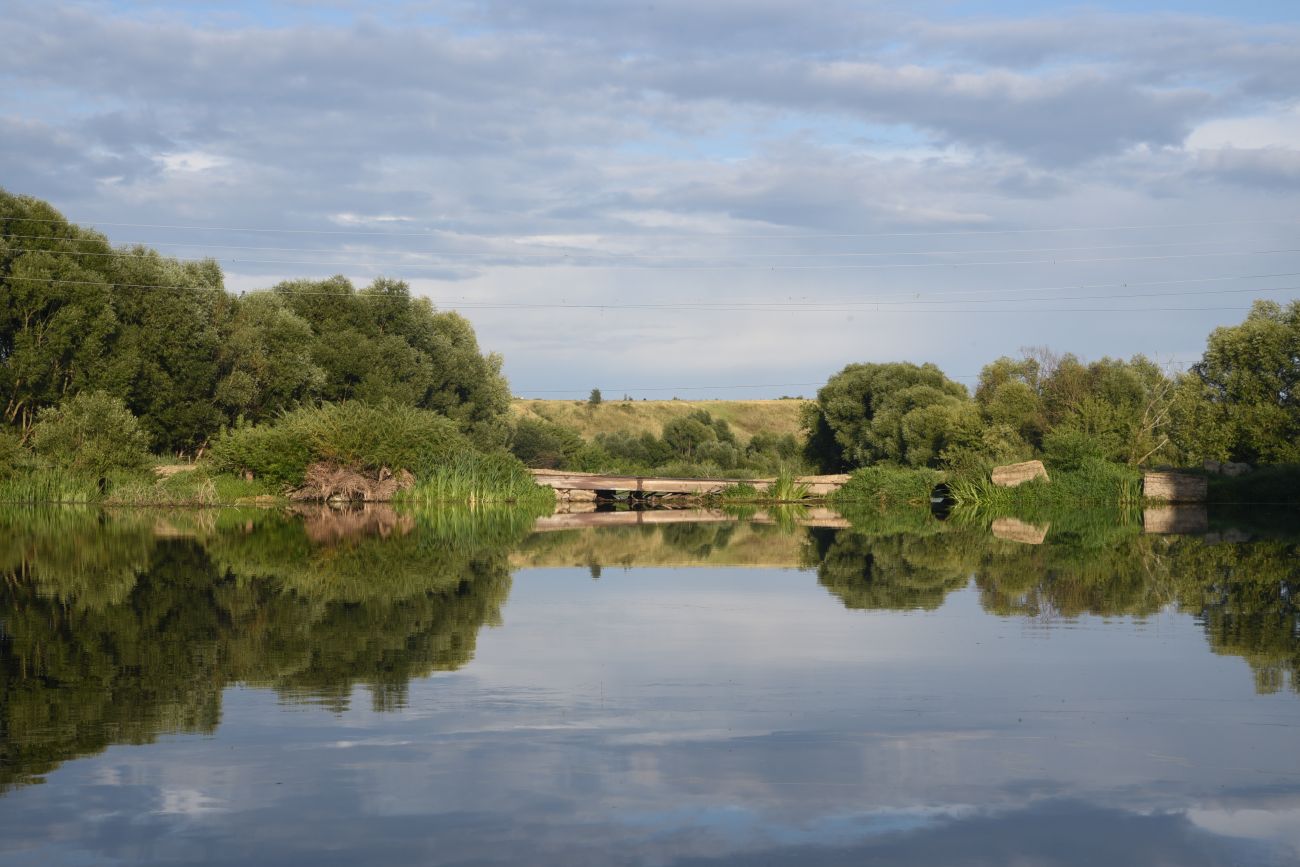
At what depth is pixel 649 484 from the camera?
4416 cm

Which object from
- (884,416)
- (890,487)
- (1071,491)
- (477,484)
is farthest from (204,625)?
(884,416)

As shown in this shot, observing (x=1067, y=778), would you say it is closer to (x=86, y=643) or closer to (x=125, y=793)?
(x=125, y=793)

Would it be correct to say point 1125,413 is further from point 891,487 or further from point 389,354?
point 389,354

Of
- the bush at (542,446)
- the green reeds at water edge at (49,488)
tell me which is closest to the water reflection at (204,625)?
the green reeds at water edge at (49,488)

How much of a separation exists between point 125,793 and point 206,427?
43632mm

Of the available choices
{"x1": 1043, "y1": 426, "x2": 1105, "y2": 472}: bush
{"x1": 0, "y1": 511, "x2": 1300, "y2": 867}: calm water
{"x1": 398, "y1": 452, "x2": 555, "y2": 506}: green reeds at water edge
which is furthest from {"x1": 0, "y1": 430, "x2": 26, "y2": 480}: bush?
{"x1": 1043, "y1": 426, "x2": 1105, "y2": 472}: bush

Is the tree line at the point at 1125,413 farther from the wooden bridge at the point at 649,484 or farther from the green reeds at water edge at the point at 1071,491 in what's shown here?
the wooden bridge at the point at 649,484

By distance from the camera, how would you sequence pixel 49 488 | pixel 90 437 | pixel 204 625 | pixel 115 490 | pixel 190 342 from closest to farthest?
1. pixel 204 625
2. pixel 49 488
3. pixel 115 490
4. pixel 90 437
5. pixel 190 342

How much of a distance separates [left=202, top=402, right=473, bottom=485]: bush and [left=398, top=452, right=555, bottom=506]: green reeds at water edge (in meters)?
0.59

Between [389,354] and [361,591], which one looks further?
[389,354]

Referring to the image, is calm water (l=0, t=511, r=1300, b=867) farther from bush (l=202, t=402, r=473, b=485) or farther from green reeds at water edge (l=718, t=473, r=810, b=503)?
green reeds at water edge (l=718, t=473, r=810, b=503)

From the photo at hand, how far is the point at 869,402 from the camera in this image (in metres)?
58.0

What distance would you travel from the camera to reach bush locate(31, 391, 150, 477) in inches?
1578

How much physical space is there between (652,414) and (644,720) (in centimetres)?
9590
